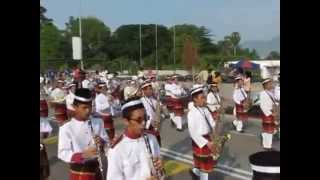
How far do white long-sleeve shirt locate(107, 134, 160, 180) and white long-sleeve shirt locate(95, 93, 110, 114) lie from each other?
600 cm

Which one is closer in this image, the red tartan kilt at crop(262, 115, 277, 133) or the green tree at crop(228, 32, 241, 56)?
the red tartan kilt at crop(262, 115, 277, 133)

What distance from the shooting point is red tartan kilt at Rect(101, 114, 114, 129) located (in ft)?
33.4

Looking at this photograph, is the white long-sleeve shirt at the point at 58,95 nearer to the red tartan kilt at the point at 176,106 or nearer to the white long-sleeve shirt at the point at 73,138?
the red tartan kilt at the point at 176,106

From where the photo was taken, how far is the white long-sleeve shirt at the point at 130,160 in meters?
4.55

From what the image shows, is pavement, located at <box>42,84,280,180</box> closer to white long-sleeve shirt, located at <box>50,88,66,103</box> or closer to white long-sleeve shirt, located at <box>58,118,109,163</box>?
white long-sleeve shirt, located at <box>50,88,66,103</box>

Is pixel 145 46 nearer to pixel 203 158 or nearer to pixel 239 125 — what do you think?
pixel 239 125

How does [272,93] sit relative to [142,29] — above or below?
below

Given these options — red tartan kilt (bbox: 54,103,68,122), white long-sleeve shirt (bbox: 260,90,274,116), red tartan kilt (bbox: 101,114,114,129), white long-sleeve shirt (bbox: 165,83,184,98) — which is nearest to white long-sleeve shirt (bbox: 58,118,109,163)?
red tartan kilt (bbox: 101,114,114,129)

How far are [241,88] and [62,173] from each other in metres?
5.77

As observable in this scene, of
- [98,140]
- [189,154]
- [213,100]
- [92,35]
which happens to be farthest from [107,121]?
[92,35]

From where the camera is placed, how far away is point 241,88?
13.0 metres

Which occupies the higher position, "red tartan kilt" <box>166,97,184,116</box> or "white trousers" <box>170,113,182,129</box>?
"red tartan kilt" <box>166,97,184,116</box>
